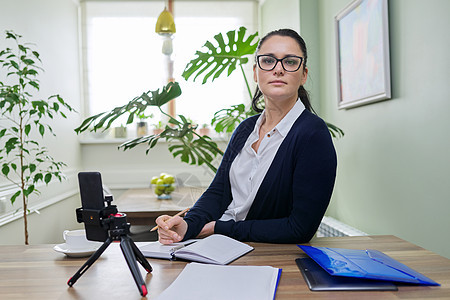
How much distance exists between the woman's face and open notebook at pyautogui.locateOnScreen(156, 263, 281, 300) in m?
0.63

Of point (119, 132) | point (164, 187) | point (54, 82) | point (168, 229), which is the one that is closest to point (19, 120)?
point (54, 82)

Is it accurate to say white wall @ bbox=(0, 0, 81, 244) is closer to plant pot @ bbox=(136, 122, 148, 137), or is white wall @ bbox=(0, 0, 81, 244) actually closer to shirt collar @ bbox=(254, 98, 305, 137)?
plant pot @ bbox=(136, 122, 148, 137)

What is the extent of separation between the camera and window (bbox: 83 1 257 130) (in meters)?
4.39

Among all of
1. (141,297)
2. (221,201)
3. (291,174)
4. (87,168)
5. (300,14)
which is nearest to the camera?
(141,297)

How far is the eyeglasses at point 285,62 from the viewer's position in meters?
1.40

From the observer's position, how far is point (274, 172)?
1.38m

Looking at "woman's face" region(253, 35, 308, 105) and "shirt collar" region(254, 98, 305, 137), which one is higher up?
"woman's face" region(253, 35, 308, 105)

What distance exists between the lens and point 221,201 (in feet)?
5.12

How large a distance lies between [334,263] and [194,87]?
3690mm

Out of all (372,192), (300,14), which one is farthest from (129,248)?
(300,14)

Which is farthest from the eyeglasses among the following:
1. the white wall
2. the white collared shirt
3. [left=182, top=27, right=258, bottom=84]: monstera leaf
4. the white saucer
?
the white wall

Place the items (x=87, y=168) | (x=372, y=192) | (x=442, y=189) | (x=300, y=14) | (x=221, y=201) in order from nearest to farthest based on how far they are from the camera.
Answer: (x=221, y=201), (x=442, y=189), (x=372, y=192), (x=300, y=14), (x=87, y=168)

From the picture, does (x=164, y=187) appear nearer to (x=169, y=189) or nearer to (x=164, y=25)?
(x=169, y=189)

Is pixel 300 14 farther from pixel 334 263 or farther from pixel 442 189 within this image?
pixel 334 263
